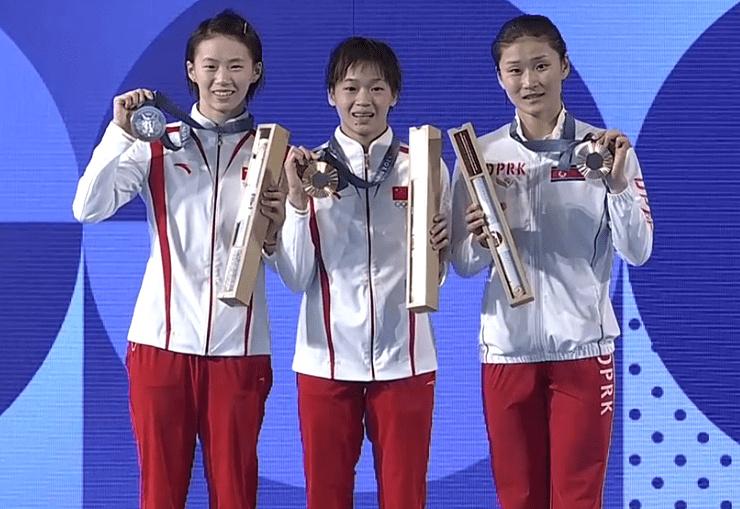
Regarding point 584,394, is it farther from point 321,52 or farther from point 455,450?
point 321,52

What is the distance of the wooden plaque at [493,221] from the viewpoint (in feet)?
7.88

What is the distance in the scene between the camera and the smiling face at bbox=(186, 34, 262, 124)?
2590 mm

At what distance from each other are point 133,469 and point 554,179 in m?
1.85

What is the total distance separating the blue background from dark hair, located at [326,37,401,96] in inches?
37.1

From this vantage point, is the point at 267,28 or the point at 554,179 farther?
the point at 267,28

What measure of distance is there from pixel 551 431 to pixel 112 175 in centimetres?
118

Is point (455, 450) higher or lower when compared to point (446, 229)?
lower

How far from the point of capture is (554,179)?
2.53m

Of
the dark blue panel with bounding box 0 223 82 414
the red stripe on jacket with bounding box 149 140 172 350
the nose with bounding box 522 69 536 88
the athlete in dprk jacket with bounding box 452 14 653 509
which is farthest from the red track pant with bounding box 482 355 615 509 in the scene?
the dark blue panel with bounding box 0 223 82 414

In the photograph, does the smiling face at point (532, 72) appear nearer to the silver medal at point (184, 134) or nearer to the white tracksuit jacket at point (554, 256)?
the white tracksuit jacket at point (554, 256)

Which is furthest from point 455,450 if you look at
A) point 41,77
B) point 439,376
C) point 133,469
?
point 41,77

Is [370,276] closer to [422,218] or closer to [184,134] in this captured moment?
[422,218]

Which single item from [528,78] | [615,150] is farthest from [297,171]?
[615,150]

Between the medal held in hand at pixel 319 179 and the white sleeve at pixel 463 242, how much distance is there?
11.9 inches
